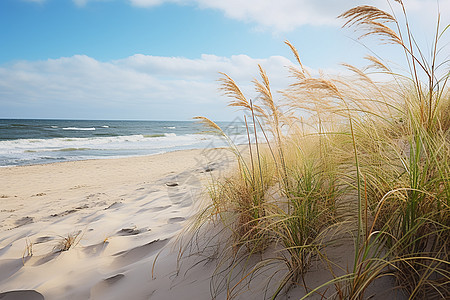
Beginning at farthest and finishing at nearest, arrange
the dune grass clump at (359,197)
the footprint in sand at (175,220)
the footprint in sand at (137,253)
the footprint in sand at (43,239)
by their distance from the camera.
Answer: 1. the footprint in sand at (175,220)
2. the footprint in sand at (43,239)
3. the footprint in sand at (137,253)
4. the dune grass clump at (359,197)

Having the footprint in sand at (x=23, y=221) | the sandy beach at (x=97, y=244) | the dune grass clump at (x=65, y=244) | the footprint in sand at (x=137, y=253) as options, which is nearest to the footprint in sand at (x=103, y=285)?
the sandy beach at (x=97, y=244)

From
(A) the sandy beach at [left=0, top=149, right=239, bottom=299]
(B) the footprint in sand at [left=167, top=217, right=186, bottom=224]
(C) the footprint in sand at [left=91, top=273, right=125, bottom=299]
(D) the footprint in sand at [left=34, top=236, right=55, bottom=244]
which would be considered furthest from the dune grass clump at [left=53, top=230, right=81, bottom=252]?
(B) the footprint in sand at [left=167, top=217, right=186, bottom=224]

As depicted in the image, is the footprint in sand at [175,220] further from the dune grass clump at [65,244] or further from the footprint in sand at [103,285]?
the footprint in sand at [103,285]

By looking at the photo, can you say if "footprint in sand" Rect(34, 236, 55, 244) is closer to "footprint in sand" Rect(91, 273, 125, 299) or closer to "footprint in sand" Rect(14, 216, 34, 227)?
"footprint in sand" Rect(14, 216, 34, 227)

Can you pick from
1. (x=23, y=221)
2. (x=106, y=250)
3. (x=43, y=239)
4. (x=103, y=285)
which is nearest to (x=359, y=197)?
(x=103, y=285)

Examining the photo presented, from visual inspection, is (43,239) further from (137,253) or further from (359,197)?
(359,197)

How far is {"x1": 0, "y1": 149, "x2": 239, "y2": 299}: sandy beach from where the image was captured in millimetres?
2332

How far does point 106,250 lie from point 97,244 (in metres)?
0.24

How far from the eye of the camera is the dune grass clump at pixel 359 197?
1.37 m

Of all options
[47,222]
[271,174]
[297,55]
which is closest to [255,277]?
[271,174]

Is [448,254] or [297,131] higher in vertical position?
[297,131]

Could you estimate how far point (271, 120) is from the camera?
256 cm

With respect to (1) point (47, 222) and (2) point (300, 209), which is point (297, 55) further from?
(1) point (47, 222)

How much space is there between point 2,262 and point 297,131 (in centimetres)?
312
